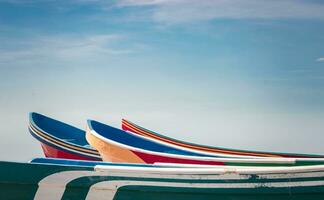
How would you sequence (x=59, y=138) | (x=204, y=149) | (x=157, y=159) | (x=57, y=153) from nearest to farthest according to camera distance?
(x=157, y=159)
(x=204, y=149)
(x=57, y=153)
(x=59, y=138)

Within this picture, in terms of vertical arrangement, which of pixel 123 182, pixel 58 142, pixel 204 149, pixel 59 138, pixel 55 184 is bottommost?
pixel 55 184

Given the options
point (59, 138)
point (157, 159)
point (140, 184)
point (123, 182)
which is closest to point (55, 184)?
point (123, 182)

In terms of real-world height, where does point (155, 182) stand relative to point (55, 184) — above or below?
above

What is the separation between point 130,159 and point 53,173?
2567 mm

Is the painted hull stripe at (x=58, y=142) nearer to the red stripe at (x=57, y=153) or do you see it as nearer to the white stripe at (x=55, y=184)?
the red stripe at (x=57, y=153)

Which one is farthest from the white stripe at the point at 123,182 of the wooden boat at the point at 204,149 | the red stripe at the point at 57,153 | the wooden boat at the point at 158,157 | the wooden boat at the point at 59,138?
the red stripe at the point at 57,153

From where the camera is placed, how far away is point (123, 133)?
868 cm

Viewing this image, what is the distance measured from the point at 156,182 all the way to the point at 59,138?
7.99 metres

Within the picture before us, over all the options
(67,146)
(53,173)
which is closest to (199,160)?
(53,173)

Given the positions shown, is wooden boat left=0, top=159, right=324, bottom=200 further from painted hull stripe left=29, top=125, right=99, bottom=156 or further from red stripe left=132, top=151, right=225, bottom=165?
painted hull stripe left=29, top=125, right=99, bottom=156

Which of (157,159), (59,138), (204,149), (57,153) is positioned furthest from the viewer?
(59,138)

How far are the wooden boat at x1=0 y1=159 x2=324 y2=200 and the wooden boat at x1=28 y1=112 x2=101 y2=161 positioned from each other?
20.6 feet

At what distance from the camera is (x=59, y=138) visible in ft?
39.0

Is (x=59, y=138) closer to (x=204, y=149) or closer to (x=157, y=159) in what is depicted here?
(x=204, y=149)
